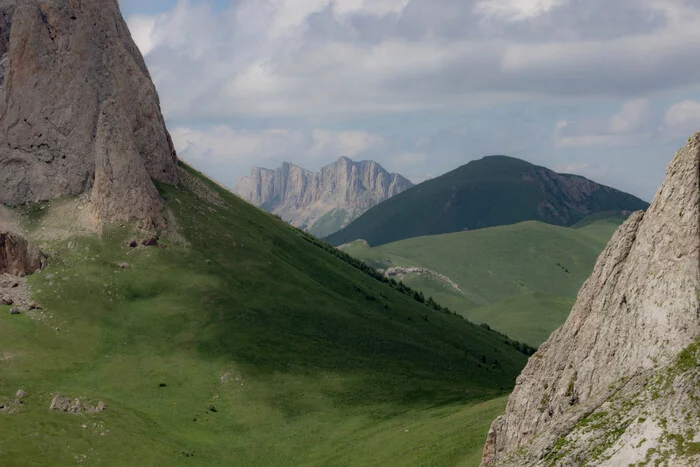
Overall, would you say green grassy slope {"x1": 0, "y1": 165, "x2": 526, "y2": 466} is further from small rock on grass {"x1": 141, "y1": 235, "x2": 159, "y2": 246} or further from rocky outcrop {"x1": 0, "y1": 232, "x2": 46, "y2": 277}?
rocky outcrop {"x1": 0, "y1": 232, "x2": 46, "y2": 277}

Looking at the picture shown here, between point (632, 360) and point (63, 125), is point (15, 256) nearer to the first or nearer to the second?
point (63, 125)

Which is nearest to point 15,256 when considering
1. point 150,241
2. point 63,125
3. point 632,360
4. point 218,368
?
point 150,241

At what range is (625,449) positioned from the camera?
172 feet

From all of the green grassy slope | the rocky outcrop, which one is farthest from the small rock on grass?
the rocky outcrop

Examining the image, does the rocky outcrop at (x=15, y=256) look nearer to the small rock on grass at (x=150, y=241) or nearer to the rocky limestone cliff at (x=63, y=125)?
the rocky limestone cliff at (x=63, y=125)

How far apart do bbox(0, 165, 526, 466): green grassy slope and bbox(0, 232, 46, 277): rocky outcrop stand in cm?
578

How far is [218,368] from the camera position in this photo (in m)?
147

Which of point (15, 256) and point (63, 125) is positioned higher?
point (63, 125)

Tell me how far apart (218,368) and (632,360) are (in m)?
101

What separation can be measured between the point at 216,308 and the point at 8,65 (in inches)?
3045

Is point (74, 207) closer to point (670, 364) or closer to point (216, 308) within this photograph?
point (216, 308)

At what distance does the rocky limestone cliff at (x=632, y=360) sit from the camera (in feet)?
171

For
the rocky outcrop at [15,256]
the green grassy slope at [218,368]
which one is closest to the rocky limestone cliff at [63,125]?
the green grassy slope at [218,368]

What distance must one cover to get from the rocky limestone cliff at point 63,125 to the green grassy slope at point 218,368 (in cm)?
856
